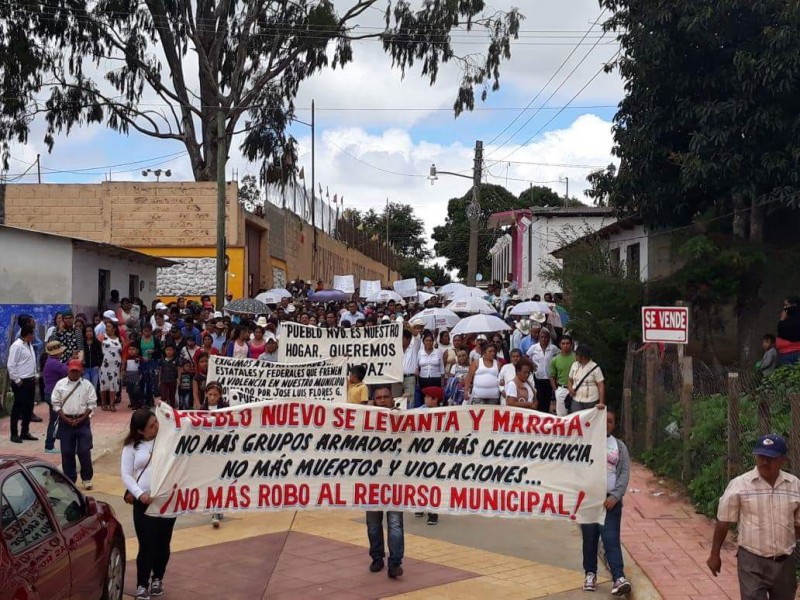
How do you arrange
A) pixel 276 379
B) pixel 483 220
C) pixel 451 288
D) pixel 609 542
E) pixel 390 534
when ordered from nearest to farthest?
pixel 609 542
pixel 390 534
pixel 276 379
pixel 451 288
pixel 483 220

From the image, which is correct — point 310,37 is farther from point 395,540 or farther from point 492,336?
point 395,540

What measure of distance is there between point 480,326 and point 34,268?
427 inches

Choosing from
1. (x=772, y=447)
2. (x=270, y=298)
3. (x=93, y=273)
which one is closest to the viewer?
(x=772, y=447)

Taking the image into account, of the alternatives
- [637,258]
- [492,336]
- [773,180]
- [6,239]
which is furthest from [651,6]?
[6,239]

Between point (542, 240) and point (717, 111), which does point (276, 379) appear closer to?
point (717, 111)

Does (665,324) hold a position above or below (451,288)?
below

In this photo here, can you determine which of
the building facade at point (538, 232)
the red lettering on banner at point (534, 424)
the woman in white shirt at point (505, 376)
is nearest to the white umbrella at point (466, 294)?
the building facade at point (538, 232)

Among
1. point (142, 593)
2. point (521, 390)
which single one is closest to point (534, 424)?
point (142, 593)

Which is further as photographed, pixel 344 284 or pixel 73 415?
pixel 344 284

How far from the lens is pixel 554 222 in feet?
125

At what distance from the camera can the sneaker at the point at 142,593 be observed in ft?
26.2

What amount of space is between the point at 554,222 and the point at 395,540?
30.4m

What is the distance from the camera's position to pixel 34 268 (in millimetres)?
23781

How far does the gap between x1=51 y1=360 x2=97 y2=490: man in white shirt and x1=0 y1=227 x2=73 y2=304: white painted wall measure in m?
11.4
